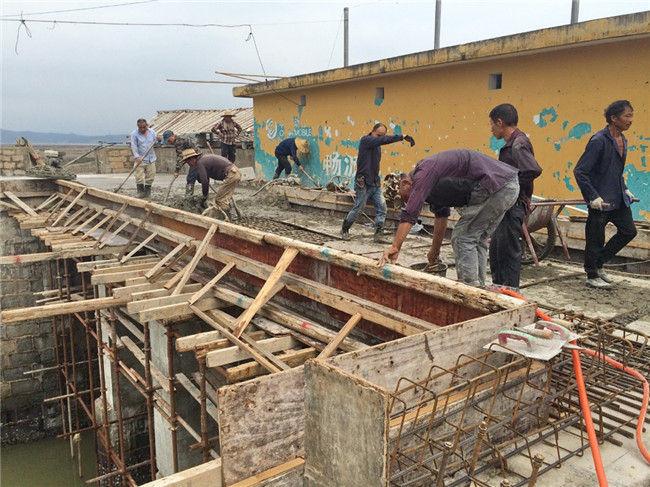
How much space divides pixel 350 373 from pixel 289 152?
1237cm

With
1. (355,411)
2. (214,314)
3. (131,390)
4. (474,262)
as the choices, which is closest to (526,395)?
(355,411)

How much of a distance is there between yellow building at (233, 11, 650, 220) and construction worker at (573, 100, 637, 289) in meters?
2.94

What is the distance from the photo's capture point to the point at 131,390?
24.7 feet

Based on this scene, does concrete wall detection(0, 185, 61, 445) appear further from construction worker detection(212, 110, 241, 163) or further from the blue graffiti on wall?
the blue graffiti on wall

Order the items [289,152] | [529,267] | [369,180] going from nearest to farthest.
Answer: [529,267]
[369,180]
[289,152]

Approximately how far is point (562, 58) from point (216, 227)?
21.5ft

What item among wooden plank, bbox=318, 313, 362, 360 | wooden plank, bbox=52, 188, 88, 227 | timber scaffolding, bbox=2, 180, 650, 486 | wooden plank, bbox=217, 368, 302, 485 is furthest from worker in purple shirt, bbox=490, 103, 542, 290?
wooden plank, bbox=52, 188, 88, 227

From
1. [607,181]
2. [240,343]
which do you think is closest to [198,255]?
[240,343]

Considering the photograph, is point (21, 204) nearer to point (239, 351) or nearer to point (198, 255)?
point (198, 255)

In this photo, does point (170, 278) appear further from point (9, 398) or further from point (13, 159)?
point (13, 159)

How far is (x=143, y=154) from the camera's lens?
11391 mm

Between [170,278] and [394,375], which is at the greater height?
[394,375]

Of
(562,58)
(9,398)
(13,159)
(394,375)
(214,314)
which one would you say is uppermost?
(562,58)

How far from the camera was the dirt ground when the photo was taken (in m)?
4.96
